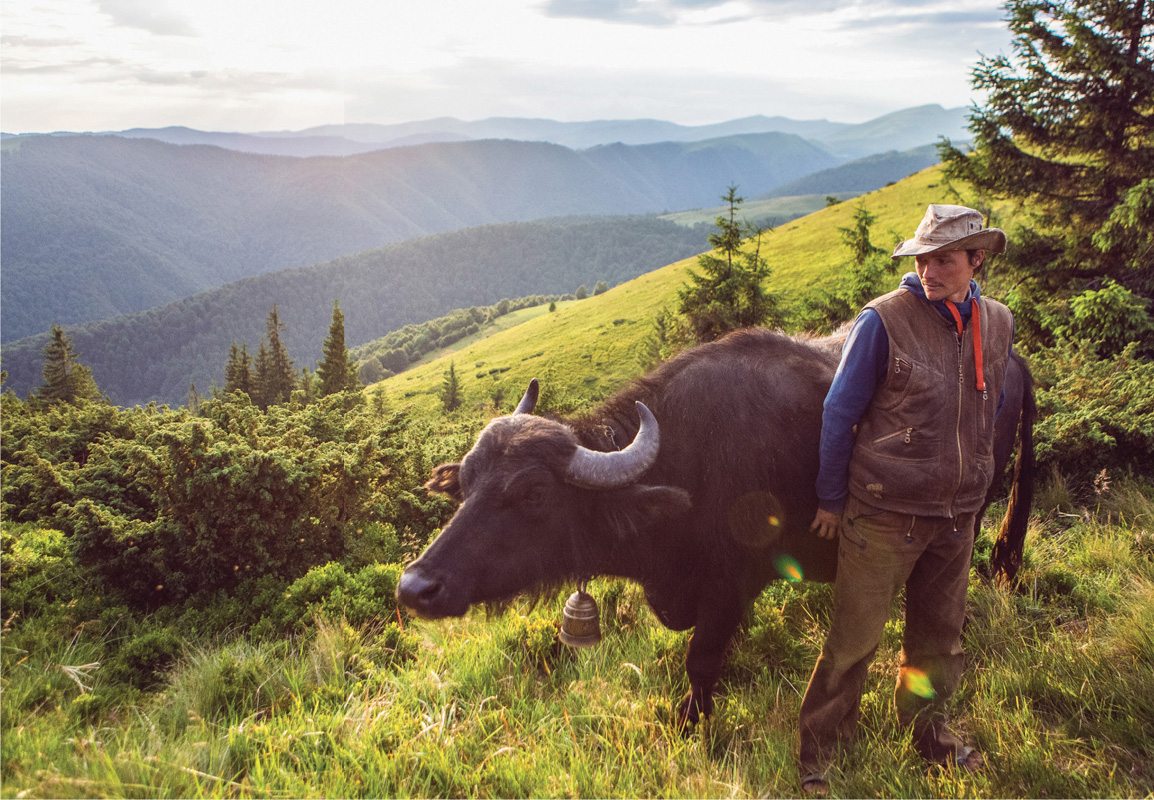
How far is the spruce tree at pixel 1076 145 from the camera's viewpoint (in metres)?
11.3

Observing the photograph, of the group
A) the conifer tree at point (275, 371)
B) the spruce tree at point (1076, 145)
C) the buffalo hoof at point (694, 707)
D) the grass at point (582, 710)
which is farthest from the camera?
the conifer tree at point (275, 371)

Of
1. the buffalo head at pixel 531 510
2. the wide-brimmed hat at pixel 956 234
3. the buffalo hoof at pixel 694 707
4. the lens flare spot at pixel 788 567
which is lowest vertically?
the buffalo hoof at pixel 694 707

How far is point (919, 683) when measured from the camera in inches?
155

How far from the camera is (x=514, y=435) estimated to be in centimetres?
421

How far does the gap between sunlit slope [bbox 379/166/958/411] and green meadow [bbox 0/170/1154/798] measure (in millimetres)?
42831

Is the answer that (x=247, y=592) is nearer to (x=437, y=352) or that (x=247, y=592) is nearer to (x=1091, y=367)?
(x=1091, y=367)

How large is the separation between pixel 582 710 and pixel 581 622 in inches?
22.1

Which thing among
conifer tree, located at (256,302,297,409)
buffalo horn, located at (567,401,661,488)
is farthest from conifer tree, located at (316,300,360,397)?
buffalo horn, located at (567,401,661,488)

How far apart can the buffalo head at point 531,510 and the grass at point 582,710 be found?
826 millimetres

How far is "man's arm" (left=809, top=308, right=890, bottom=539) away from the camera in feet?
11.5

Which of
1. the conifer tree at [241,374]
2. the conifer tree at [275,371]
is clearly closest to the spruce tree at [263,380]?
the conifer tree at [275,371]

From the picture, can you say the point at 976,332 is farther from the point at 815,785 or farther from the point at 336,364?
the point at 336,364

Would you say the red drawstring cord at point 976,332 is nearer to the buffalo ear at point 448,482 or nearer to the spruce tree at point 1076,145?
the buffalo ear at point 448,482

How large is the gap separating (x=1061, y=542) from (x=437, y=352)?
127814 millimetres
